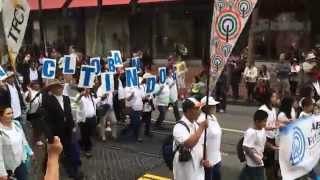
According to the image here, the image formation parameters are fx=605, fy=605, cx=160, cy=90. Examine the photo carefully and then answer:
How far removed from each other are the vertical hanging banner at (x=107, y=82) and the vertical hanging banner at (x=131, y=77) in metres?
0.39

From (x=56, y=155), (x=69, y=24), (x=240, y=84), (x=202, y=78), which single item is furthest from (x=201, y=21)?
(x=56, y=155)

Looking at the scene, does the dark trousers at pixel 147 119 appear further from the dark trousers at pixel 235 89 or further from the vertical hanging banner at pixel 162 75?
the dark trousers at pixel 235 89

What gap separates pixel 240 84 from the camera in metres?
19.8

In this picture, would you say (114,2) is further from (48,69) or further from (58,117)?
(58,117)

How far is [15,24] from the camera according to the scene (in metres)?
8.51

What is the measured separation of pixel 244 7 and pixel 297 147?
151 cm

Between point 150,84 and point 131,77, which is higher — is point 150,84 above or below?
below

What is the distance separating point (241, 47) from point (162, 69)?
10.5 meters

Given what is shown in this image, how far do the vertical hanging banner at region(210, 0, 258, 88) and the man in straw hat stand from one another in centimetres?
276

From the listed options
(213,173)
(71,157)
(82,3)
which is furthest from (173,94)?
(82,3)

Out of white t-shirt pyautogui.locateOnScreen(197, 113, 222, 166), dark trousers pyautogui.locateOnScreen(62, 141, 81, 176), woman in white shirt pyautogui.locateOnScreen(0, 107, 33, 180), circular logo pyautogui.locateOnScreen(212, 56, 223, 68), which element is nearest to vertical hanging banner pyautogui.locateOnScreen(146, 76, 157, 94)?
dark trousers pyautogui.locateOnScreen(62, 141, 81, 176)

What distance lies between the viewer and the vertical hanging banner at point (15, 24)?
8438 mm

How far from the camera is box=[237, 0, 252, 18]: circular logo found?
6.14m

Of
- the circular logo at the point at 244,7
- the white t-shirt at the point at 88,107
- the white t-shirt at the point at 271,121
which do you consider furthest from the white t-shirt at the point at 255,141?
the white t-shirt at the point at 88,107
